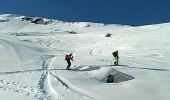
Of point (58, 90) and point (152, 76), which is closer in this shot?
point (58, 90)

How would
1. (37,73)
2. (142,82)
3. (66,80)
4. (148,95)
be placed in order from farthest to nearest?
(37,73), (66,80), (142,82), (148,95)

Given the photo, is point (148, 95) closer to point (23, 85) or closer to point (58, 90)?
point (58, 90)

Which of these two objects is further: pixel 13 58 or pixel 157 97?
pixel 13 58

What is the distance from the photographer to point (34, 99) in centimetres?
1973

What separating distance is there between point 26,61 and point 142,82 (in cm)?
1895

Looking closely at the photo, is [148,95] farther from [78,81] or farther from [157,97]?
[78,81]

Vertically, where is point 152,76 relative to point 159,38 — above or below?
below

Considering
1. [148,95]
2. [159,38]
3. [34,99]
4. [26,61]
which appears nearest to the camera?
[34,99]

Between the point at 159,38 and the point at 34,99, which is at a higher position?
the point at 159,38

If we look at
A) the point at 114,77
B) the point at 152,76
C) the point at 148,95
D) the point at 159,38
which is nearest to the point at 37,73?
the point at 114,77

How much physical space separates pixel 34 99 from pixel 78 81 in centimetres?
591

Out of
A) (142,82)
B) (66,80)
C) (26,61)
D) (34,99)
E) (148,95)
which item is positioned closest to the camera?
(34,99)

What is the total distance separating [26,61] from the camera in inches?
1564

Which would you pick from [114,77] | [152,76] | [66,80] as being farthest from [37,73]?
[152,76]
